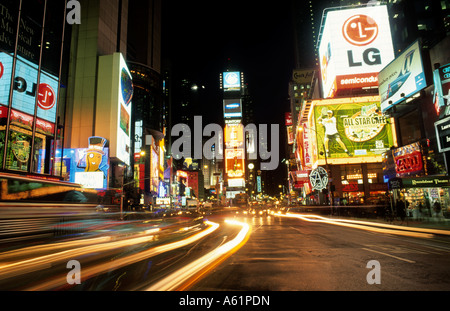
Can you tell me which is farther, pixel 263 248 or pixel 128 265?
pixel 263 248

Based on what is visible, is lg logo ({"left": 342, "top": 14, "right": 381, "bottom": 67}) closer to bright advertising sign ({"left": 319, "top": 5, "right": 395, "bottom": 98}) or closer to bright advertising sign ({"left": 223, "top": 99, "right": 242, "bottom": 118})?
bright advertising sign ({"left": 319, "top": 5, "right": 395, "bottom": 98})

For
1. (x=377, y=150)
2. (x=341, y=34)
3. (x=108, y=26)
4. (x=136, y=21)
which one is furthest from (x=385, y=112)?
(x=136, y=21)

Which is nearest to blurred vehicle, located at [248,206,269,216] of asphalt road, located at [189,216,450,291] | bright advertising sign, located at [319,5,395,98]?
bright advertising sign, located at [319,5,395,98]

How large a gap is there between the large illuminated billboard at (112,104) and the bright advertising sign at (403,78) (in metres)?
45.5

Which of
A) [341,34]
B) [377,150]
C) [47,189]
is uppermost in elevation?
[341,34]

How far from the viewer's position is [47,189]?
44.0 feet

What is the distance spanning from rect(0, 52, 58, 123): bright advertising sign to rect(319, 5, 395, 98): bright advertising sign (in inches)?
1737

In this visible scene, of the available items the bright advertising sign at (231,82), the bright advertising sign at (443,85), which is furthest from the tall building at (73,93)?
the bright advertising sign at (231,82)

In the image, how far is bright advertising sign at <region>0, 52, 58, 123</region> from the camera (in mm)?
29516

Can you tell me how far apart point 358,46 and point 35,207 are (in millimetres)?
52631

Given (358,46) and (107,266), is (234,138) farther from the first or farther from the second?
(107,266)

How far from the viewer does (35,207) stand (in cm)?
1166
